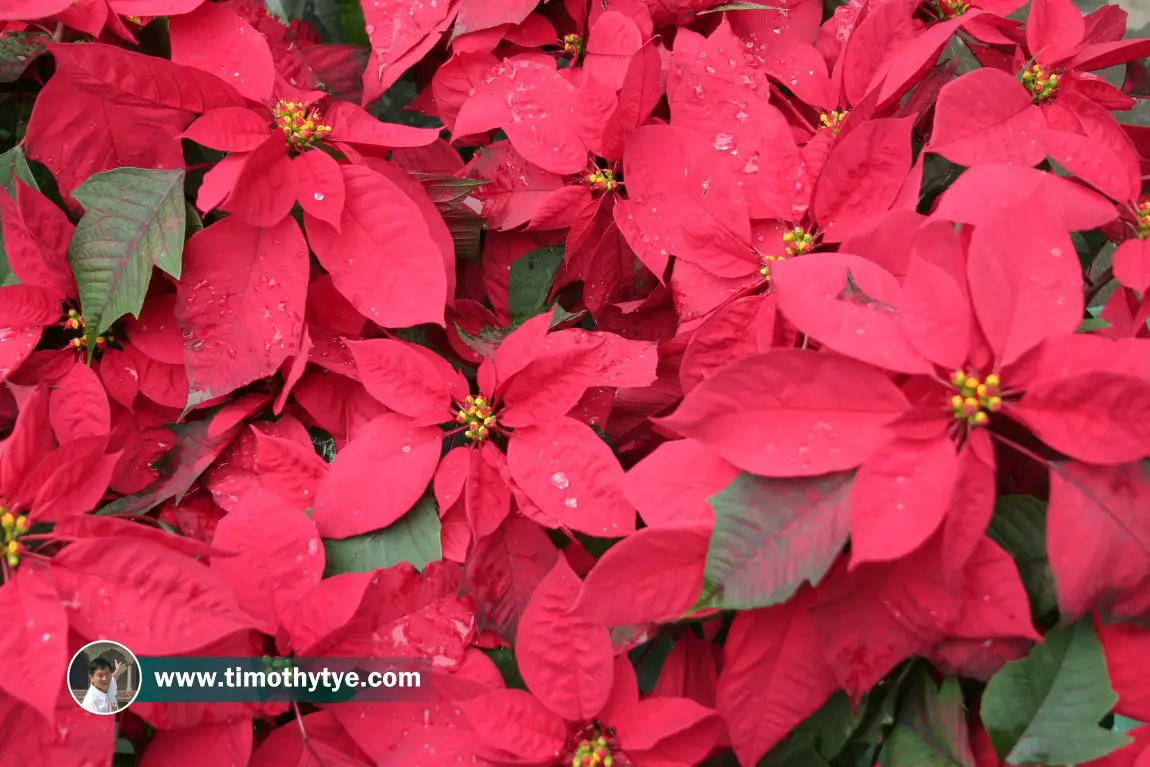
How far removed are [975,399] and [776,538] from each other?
111 mm

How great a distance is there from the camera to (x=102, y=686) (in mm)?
466

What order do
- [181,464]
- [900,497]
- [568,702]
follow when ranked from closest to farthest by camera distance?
[900,497]
[568,702]
[181,464]

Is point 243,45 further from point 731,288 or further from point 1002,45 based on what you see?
point 1002,45

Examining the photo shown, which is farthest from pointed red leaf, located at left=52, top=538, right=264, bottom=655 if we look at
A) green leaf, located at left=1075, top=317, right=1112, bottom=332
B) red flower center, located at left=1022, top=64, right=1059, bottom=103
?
red flower center, located at left=1022, top=64, right=1059, bottom=103

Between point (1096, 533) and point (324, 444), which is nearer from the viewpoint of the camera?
point (1096, 533)

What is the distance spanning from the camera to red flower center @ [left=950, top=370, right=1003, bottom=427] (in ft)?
1.33

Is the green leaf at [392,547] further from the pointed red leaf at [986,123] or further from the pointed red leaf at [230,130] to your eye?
the pointed red leaf at [986,123]

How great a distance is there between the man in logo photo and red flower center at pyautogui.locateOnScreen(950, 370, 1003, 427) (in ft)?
1.43

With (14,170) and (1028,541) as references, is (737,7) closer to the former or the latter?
(1028,541)

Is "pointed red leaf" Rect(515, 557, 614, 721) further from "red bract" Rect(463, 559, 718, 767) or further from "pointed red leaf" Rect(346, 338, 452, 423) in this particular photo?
"pointed red leaf" Rect(346, 338, 452, 423)

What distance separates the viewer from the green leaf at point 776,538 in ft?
1.31

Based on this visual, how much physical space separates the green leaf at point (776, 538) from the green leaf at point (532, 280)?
0.28 metres

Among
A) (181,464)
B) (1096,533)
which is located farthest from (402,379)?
(1096,533)

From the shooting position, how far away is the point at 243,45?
23.3 inches
